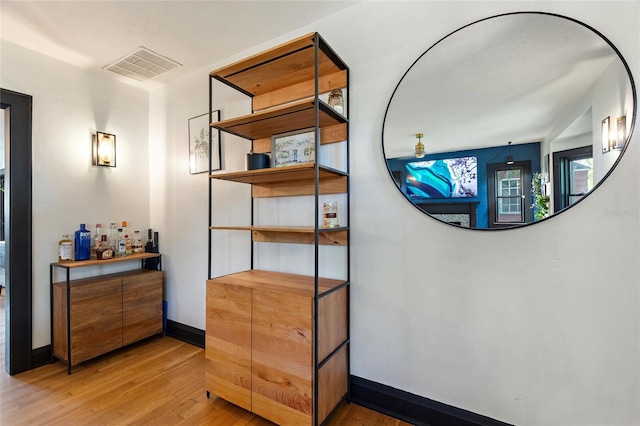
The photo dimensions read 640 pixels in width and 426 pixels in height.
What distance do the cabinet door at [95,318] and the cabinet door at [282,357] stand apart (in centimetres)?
151

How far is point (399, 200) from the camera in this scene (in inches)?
65.6

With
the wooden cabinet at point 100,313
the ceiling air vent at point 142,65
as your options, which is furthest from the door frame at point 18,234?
the ceiling air vent at point 142,65

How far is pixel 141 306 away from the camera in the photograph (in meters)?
2.55

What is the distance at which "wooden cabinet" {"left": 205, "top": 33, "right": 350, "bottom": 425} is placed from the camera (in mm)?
1462

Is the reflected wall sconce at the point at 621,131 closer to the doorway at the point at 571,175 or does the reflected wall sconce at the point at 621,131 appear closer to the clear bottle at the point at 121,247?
the doorway at the point at 571,175

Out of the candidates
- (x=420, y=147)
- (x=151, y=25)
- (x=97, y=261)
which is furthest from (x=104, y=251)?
(x=420, y=147)

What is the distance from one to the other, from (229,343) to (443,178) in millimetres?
1578

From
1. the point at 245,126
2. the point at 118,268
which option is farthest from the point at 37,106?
the point at 245,126

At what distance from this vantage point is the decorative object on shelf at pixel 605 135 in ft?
4.04

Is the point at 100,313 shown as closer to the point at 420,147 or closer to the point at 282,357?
the point at 282,357

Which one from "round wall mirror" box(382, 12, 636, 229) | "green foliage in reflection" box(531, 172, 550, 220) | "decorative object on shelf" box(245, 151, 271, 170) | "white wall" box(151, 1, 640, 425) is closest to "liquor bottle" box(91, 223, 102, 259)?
"decorative object on shelf" box(245, 151, 271, 170)

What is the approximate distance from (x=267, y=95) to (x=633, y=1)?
195cm

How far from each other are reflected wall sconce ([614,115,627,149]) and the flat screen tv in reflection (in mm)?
531

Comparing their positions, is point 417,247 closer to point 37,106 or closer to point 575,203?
point 575,203
